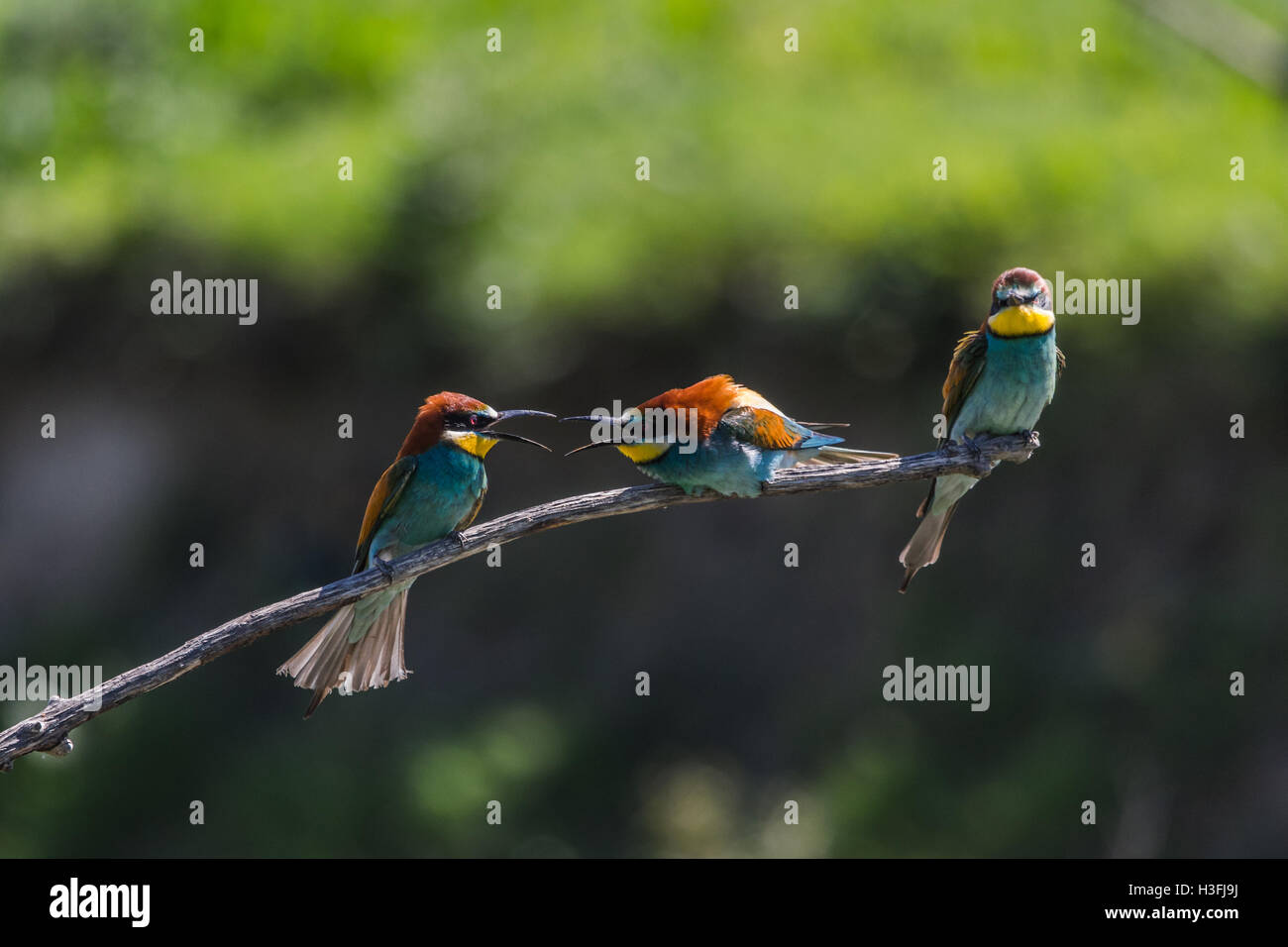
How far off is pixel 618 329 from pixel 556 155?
1.48 meters

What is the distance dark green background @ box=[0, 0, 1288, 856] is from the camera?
23.4 ft

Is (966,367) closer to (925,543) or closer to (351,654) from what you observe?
(925,543)

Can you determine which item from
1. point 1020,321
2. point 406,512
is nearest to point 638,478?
point 406,512

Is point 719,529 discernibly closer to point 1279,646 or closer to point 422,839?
point 422,839

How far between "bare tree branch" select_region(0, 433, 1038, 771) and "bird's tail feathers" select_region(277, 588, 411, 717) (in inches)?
13.4

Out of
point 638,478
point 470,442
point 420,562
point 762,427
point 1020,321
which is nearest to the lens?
point 420,562

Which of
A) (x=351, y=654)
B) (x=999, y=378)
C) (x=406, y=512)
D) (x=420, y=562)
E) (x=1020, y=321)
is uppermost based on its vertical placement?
(x=1020, y=321)

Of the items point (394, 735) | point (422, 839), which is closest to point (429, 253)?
point (394, 735)

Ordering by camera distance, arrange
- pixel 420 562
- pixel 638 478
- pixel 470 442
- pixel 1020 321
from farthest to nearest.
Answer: pixel 638 478
pixel 470 442
pixel 1020 321
pixel 420 562

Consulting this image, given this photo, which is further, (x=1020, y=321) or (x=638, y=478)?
(x=638, y=478)

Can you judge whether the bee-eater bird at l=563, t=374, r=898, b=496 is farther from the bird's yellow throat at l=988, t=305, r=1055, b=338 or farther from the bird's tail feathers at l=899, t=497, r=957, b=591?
the bird's yellow throat at l=988, t=305, r=1055, b=338

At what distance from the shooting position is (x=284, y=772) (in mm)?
7508

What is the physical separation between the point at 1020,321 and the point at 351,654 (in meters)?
1.79

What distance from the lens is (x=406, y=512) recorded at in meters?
3.88
